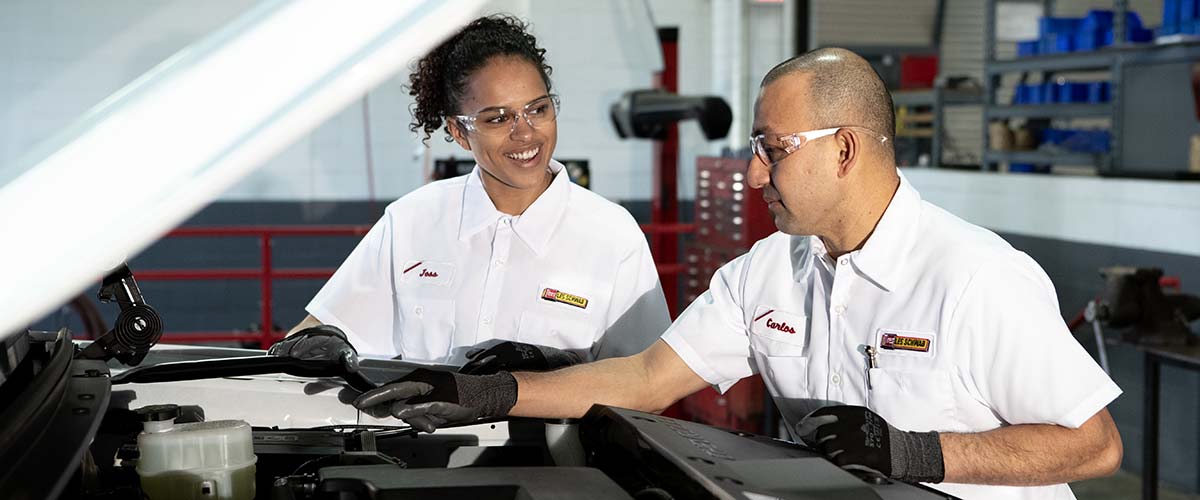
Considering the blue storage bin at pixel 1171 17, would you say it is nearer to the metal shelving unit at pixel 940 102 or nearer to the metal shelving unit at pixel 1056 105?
the metal shelving unit at pixel 1056 105

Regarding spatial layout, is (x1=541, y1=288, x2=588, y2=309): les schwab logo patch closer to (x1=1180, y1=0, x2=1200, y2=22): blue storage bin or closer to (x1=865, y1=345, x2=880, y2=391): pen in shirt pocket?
(x1=865, y1=345, x2=880, y2=391): pen in shirt pocket

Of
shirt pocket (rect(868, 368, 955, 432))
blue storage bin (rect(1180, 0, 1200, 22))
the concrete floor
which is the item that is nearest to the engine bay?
shirt pocket (rect(868, 368, 955, 432))

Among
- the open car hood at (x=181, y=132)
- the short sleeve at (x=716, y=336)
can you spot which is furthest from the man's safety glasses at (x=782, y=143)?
the open car hood at (x=181, y=132)

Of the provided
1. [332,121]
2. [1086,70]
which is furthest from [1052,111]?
[332,121]

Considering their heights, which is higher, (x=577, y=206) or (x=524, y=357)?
(x=577, y=206)

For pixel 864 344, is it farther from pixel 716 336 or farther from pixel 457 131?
pixel 457 131

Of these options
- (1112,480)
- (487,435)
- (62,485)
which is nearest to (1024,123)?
(1112,480)

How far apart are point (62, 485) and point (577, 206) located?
4.35ft

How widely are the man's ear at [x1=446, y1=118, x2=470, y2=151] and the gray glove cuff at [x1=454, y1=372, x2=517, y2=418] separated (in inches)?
23.3

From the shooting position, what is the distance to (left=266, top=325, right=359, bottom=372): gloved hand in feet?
6.28

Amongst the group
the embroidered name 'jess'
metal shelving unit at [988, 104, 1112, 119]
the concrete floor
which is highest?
metal shelving unit at [988, 104, 1112, 119]

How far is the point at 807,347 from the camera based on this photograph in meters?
1.90

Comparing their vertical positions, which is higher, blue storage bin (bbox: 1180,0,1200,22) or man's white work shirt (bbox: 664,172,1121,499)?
blue storage bin (bbox: 1180,0,1200,22)

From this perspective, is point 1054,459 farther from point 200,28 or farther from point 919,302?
point 200,28
